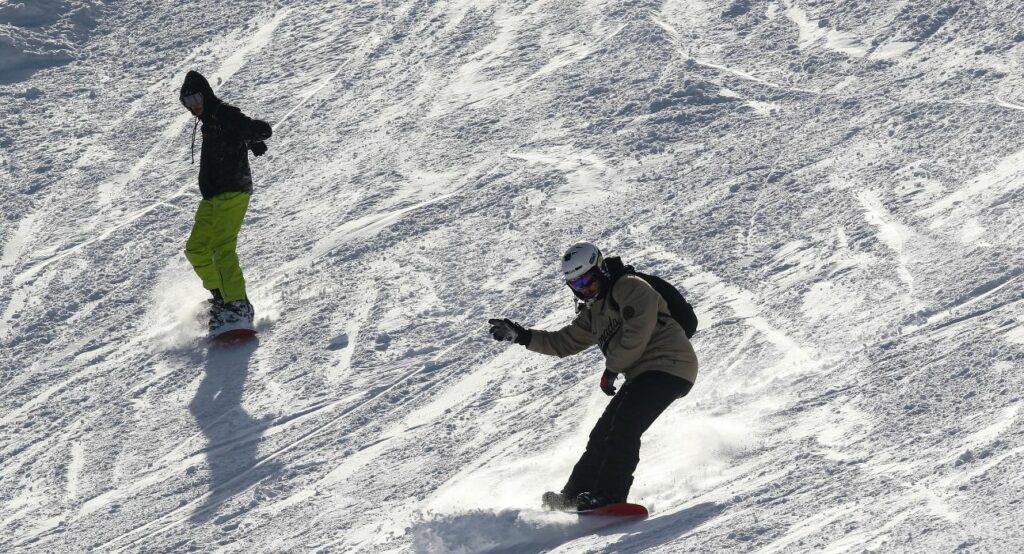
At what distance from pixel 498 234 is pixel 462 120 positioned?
2315 mm

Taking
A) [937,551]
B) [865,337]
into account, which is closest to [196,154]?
[865,337]

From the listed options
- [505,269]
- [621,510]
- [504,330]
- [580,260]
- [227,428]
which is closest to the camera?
[621,510]

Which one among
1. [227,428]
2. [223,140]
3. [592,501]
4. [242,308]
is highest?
[223,140]

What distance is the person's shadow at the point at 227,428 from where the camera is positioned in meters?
7.29

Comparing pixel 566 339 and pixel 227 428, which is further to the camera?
pixel 227 428

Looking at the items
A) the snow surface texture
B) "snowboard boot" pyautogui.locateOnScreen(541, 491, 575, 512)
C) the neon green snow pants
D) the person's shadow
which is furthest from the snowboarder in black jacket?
"snowboard boot" pyautogui.locateOnScreen(541, 491, 575, 512)

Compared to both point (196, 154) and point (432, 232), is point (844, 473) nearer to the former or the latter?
point (432, 232)

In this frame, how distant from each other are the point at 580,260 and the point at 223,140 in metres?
3.16

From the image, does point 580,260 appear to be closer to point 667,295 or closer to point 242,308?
point 667,295

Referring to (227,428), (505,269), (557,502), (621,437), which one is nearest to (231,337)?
(227,428)

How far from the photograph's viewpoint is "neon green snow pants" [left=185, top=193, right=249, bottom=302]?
8.64 meters

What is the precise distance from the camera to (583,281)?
6.48 m

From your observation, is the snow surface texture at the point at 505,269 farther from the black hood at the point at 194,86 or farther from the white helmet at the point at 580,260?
the black hood at the point at 194,86

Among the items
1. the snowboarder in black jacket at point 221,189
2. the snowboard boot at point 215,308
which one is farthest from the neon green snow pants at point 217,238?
the snowboard boot at point 215,308
